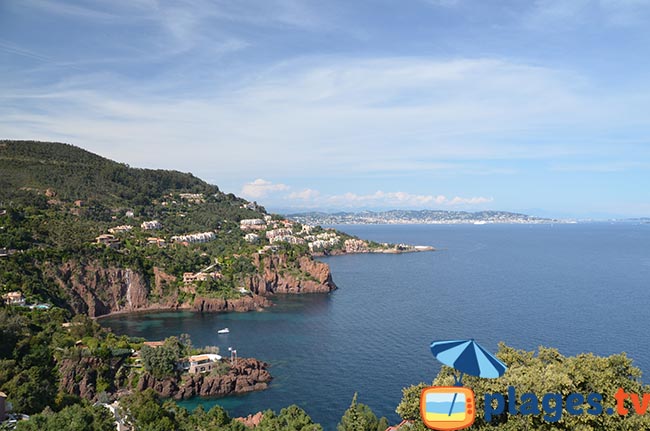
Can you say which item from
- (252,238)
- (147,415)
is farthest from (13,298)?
(252,238)

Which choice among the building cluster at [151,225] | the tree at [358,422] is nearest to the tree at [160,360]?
the tree at [358,422]

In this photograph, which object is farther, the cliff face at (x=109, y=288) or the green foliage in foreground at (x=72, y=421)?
the cliff face at (x=109, y=288)

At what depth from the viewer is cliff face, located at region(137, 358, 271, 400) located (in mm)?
39562

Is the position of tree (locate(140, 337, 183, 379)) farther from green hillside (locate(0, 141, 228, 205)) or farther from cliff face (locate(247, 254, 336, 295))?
green hillside (locate(0, 141, 228, 205))

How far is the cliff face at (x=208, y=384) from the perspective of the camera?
39.6 meters

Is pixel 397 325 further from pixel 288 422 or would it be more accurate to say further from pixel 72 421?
pixel 72 421

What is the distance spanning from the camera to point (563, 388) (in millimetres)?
20016

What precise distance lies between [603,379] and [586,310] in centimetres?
4893

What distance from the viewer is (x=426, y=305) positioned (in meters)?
69.4

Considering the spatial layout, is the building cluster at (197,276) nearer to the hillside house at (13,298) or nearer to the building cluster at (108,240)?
the building cluster at (108,240)

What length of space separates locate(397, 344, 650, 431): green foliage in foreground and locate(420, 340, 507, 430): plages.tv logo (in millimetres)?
6740

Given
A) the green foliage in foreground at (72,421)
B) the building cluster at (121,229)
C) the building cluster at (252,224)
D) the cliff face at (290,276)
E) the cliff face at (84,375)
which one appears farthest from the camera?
the building cluster at (252,224)

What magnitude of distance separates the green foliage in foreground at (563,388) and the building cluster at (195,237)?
251 feet

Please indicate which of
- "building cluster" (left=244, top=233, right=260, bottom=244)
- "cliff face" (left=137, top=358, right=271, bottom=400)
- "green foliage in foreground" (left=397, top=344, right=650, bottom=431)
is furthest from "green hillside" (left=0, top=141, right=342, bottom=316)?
"green foliage in foreground" (left=397, top=344, right=650, bottom=431)
